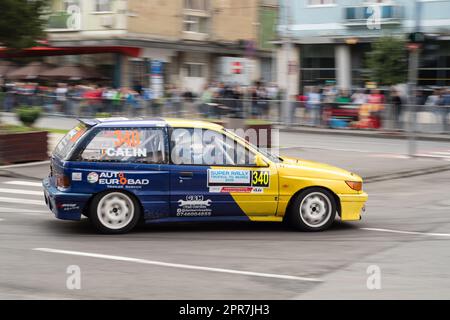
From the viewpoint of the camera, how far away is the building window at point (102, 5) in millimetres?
46312

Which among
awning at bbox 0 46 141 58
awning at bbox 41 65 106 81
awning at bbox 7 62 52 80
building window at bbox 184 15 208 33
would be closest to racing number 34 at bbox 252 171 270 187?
awning at bbox 41 65 106 81

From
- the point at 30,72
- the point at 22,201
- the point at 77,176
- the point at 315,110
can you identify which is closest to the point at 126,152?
the point at 77,176

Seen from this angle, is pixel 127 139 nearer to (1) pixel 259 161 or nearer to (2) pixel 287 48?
(1) pixel 259 161

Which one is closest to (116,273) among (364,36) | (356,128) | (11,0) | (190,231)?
(190,231)

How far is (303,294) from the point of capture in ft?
23.3

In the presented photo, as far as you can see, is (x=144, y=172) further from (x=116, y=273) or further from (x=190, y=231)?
(x=116, y=273)

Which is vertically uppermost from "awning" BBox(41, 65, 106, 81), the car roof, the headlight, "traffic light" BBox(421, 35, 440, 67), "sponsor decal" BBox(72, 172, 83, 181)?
"traffic light" BBox(421, 35, 440, 67)

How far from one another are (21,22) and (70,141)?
11385 mm

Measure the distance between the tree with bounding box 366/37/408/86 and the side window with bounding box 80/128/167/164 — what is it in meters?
24.3

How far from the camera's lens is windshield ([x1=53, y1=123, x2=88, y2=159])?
10.1 metres

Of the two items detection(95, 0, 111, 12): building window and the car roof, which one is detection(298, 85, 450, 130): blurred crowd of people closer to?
detection(95, 0, 111, 12): building window

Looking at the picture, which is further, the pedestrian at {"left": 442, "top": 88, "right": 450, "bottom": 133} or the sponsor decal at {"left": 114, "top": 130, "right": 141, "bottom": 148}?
the pedestrian at {"left": 442, "top": 88, "right": 450, "bottom": 133}

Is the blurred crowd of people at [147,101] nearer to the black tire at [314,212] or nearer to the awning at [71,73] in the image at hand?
the awning at [71,73]

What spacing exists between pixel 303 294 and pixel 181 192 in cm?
322
